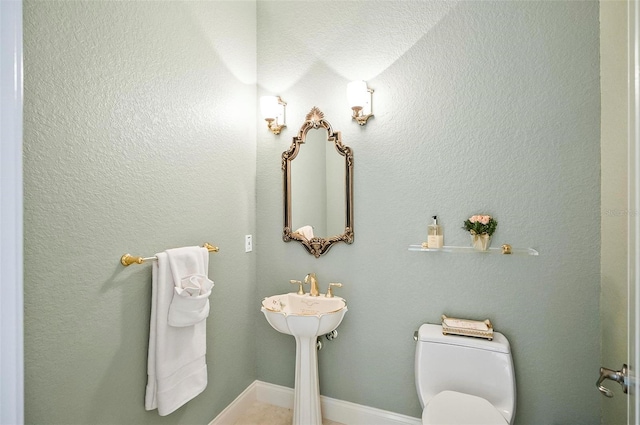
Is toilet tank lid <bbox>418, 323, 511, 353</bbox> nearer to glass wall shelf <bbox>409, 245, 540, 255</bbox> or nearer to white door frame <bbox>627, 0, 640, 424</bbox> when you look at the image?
glass wall shelf <bbox>409, 245, 540, 255</bbox>

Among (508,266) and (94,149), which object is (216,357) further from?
(508,266)

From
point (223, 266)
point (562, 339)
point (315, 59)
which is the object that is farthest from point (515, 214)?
point (223, 266)

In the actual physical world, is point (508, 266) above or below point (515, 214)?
below

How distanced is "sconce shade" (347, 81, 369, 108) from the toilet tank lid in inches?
52.8

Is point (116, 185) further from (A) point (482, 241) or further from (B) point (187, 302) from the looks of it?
(A) point (482, 241)

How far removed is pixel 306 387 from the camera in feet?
6.19

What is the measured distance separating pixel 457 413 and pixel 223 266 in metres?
1.43

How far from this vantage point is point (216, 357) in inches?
75.2

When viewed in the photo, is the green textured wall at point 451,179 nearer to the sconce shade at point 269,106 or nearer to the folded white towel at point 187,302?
the sconce shade at point 269,106

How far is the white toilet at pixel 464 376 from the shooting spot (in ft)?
4.82

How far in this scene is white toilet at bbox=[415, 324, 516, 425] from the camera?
1.47 meters

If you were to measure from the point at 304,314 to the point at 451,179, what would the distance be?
44.0 inches

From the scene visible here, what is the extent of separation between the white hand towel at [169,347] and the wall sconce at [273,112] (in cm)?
103

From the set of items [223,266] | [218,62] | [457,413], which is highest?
[218,62]
